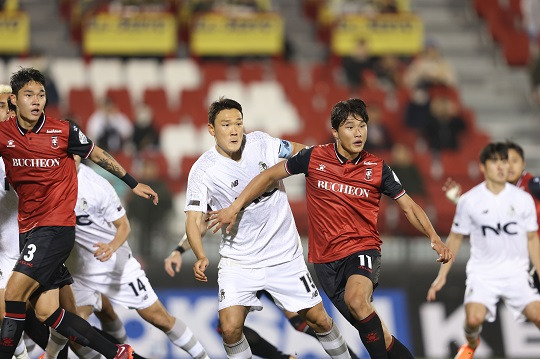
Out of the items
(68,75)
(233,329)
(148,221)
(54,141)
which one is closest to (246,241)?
(233,329)

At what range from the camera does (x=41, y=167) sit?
24.6ft

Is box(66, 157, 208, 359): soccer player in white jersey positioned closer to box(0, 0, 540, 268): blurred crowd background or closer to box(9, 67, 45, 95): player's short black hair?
box(9, 67, 45, 95): player's short black hair

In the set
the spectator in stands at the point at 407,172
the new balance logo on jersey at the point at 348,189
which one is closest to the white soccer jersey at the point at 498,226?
the new balance logo on jersey at the point at 348,189

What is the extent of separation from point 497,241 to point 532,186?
597 mm

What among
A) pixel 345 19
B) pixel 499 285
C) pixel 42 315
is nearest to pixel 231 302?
pixel 42 315

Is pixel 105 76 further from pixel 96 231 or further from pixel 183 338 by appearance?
pixel 183 338

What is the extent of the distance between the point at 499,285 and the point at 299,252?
2.14 m

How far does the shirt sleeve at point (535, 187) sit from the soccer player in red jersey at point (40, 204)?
357cm

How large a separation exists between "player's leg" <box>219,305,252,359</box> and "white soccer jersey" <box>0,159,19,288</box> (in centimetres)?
179

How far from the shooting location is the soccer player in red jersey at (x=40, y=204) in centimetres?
741

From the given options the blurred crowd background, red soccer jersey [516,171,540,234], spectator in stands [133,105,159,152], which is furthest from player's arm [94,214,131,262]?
spectator in stands [133,105,159,152]

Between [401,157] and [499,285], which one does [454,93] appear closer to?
[401,157]

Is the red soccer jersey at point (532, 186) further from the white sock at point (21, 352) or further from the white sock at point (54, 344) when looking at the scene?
the white sock at point (21, 352)

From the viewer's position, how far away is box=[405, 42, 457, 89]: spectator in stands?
15984mm
